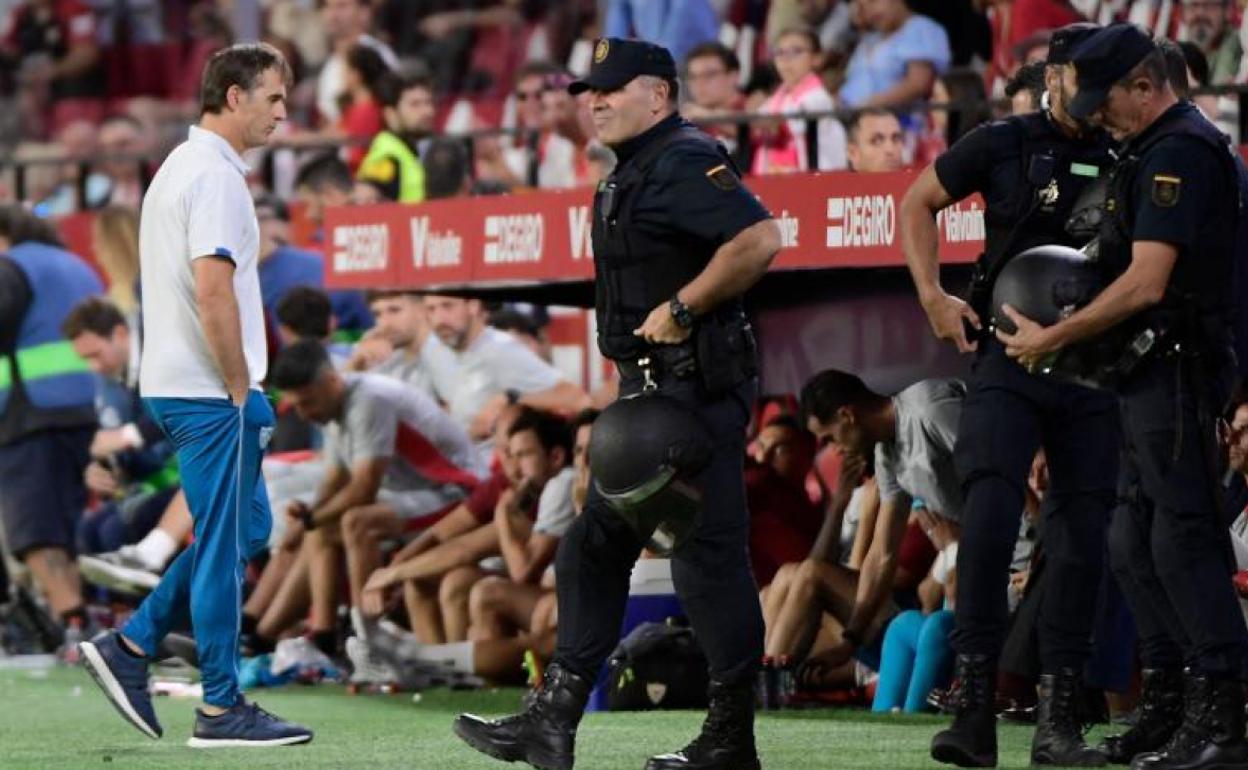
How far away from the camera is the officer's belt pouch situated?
24.8ft

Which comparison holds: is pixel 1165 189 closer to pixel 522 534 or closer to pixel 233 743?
pixel 233 743

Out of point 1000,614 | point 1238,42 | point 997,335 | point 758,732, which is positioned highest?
point 1238,42

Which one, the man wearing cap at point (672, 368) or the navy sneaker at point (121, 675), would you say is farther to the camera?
the navy sneaker at point (121, 675)

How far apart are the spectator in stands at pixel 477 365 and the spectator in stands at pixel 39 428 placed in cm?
196

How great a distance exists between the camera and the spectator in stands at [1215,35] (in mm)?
11719

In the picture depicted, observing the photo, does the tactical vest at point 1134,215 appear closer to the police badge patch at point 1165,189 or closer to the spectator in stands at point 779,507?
the police badge patch at point 1165,189

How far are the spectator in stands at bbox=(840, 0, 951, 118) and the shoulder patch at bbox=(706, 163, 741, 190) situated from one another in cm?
635

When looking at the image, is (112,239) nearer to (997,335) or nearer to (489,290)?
(489,290)

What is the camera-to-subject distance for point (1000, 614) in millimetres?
7922

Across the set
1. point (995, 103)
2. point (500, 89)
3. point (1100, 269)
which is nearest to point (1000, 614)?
point (1100, 269)

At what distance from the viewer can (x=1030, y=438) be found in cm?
798

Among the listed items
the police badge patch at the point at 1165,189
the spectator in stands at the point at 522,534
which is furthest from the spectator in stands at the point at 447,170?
the police badge patch at the point at 1165,189

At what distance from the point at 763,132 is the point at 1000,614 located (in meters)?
5.57

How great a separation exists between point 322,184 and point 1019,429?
29.9 ft
